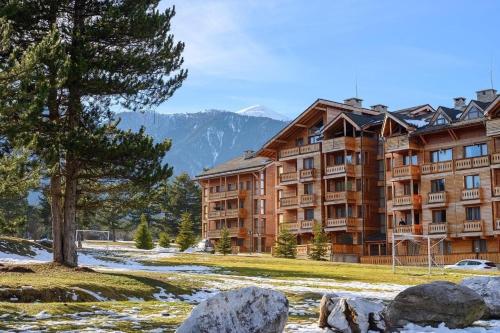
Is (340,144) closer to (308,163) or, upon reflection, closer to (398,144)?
(308,163)

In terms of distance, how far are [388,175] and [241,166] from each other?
2491 cm

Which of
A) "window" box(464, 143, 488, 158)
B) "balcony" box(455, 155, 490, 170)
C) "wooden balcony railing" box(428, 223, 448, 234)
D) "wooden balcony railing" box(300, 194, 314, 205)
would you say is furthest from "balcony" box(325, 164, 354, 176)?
"window" box(464, 143, 488, 158)

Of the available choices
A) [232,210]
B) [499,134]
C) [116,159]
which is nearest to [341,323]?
[116,159]

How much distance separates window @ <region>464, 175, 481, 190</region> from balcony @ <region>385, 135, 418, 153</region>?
562 cm

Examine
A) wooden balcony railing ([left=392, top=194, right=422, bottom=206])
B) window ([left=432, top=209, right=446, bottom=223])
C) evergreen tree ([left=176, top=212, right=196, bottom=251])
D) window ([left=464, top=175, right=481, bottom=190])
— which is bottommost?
evergreen tree ([left=176, top=212, right=196, bottom=251])

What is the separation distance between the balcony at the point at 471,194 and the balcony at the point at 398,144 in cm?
631

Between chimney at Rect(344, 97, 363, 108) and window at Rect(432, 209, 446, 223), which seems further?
chimney at Rect(344, 97, 363, 108)

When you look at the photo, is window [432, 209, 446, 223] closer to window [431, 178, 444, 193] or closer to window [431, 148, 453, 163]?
window [431, 178, 444, 193]

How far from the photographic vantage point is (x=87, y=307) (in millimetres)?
14922

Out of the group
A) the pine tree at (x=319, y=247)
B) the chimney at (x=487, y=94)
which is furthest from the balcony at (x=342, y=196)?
the chimney at (x=487, y=94)

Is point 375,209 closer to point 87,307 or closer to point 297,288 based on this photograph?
point 297,288

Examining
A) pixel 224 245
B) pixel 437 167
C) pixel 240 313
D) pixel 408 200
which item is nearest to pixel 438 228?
pixel 408 200

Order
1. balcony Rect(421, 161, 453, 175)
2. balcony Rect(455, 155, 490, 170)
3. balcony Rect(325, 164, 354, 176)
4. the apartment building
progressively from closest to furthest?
1. balcony Rect(455, 155, 490, 170)
2. the apartment building
3. balcony Rect(421, 161, 453, 175)
4. balcony Rect(325, 164, 354, 176)

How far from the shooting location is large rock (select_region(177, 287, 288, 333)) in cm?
974
